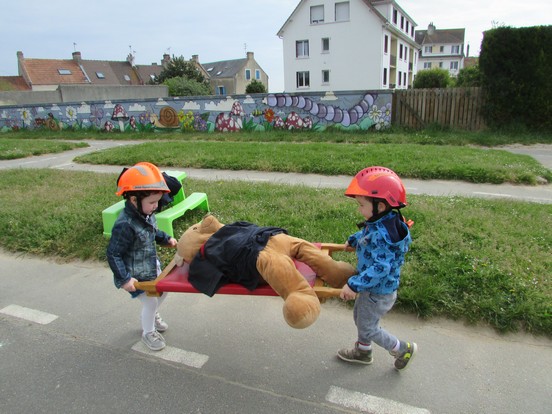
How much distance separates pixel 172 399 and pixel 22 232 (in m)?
3.95

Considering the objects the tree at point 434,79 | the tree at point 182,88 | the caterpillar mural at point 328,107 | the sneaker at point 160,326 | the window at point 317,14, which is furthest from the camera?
the tree at point 182,88

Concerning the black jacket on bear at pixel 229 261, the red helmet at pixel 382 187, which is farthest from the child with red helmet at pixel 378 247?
the black jacket on bear at pixel 229 261

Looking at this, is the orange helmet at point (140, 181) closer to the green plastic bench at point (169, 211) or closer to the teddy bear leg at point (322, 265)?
Answer: the teddy bear leg at point (322, 265)

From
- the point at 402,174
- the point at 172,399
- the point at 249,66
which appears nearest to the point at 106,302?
the point at 172,399

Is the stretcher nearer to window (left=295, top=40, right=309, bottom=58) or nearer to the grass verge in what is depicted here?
the grass verge

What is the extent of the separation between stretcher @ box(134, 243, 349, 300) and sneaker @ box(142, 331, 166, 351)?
1.55ft

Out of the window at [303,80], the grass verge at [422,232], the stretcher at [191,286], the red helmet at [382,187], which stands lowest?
Result: the grass verge at [422,232]

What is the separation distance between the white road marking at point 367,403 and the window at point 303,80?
115ft

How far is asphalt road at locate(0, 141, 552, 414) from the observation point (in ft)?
7.98

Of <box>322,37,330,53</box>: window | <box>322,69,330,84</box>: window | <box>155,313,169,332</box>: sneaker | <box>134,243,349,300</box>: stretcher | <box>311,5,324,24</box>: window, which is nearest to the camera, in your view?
<box>134,243,349,300</box>: stretcher

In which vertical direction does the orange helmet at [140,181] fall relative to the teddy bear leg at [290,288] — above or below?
above

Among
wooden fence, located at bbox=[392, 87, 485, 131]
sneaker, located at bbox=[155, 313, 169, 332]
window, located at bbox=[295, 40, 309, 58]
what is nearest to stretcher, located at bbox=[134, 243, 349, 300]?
sneaker, located at bbox=[155, 313, 169, 332]

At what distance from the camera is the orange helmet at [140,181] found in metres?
2.68

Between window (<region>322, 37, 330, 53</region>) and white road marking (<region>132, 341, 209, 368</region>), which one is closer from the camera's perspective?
white road marking (<region>132, 341, 209, 368</region>)
